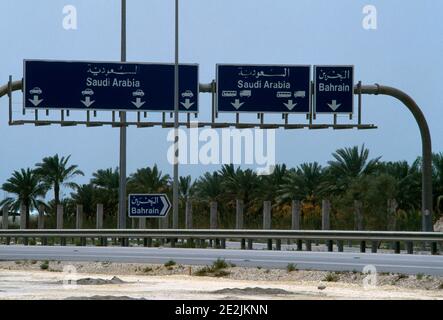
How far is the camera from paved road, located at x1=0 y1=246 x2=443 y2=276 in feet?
85.4

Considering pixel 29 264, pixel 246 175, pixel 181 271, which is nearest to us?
pixel 181 271

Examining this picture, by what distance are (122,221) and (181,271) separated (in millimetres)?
16918

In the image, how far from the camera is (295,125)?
47.1m

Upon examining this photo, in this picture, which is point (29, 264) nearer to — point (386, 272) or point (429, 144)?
point (386, 272)

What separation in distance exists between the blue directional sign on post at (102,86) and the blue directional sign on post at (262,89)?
152 cm

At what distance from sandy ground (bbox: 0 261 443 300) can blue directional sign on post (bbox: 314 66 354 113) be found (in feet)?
67.1

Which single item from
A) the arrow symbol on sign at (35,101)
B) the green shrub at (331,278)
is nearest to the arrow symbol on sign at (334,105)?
the arrow symbol on sign at (35,101)

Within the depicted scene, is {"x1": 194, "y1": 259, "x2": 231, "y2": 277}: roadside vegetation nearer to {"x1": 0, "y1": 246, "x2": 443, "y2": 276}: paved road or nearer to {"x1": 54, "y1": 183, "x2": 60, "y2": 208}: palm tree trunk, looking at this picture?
Answer: {"x1": 0, "y1": 246, "x2": 443, "y2": 276}: paved road

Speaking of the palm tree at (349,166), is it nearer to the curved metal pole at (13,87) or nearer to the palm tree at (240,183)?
the palm tree at (240,183)

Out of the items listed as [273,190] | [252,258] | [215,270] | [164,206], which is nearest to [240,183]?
[273,190]

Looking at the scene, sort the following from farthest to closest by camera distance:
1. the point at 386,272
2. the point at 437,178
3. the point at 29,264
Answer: the point at 437,178, the point at 29,264, the point at 386,272
